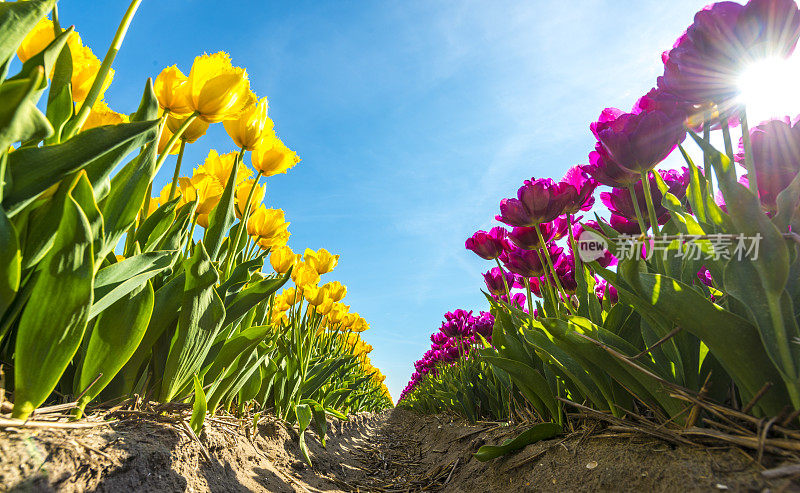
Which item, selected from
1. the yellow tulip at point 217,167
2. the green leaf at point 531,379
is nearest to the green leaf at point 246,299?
the yellow tulip at point 217,167

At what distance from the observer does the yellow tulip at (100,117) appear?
130 centimetres

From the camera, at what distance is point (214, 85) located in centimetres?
133

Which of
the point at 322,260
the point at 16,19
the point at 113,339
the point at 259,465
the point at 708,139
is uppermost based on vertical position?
the point at 322,260

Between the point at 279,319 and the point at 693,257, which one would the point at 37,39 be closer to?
the point at 693,257

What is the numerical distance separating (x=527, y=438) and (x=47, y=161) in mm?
1830

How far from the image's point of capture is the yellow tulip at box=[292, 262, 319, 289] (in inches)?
116

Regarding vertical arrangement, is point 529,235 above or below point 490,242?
below

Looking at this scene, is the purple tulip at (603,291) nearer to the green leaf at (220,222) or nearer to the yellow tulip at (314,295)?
the green leaf at (220,222)

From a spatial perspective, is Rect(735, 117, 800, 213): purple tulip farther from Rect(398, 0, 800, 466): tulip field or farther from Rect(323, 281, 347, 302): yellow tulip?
Rect(323, 281, 347, 302): yellow tulip

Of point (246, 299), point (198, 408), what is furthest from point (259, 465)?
point (246, 299)

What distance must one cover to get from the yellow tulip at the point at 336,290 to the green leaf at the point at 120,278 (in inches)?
93.5

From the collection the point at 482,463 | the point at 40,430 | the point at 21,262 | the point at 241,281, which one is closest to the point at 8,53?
the point at 21,262

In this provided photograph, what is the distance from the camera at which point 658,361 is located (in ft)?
3.91

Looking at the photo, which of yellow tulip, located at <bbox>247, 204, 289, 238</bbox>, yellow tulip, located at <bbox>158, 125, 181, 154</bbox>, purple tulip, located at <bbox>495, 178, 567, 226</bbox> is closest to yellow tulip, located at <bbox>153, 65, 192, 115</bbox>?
yellow tulip, located at <bbox>158, 125, 181, 154</bbox>
